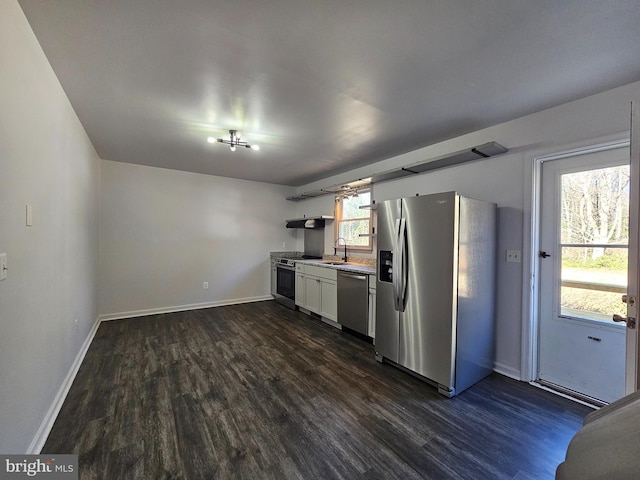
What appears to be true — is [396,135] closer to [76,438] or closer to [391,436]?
[391,436]

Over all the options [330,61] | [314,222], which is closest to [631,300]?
[330,61]

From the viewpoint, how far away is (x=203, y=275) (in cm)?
492

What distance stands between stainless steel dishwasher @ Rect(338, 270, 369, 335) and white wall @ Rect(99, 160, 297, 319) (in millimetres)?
2444

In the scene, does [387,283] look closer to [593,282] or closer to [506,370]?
[506,370]

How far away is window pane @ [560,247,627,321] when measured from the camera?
2104mm

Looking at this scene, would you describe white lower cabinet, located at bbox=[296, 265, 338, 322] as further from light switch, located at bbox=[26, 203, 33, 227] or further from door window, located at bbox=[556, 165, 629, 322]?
light switch, located at bbox=[26, 203, 33, 227]

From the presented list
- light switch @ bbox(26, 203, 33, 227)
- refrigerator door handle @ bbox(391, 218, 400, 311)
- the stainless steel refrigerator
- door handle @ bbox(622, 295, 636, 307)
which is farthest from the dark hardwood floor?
light switch @ bbox(26, 203, 33, 227)

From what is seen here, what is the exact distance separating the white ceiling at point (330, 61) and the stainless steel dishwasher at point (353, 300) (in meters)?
1.83

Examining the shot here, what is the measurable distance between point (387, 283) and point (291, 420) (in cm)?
155

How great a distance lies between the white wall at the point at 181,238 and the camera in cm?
417

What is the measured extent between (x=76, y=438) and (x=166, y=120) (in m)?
2.69

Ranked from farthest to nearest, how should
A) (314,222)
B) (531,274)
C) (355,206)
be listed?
(314,222) < (355,206) < (531,274)

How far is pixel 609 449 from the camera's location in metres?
0.50

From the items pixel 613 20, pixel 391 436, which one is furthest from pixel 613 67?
pixel 391 436
